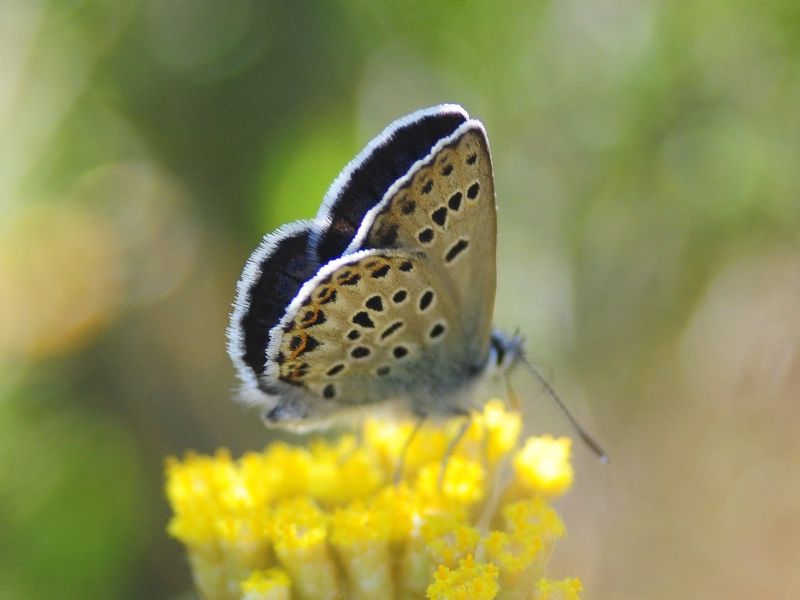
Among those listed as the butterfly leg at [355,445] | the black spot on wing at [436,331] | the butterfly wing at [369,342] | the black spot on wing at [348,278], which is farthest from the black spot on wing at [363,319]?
the butterfly leg at [355,445]

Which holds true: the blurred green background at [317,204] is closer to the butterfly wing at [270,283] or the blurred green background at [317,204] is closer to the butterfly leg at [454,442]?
the butterfly leg at [454,442]

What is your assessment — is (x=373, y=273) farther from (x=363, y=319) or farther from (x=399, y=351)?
(x=399, y=351)

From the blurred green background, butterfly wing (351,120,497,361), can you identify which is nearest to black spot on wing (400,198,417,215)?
butterfly wing (351,120,497,361)

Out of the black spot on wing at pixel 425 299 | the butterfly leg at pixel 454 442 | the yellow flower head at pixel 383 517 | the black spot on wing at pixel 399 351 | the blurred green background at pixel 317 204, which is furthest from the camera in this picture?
the blurred green background at pixel 317 204

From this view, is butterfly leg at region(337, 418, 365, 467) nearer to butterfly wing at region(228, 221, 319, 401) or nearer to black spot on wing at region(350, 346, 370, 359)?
black spot on wing at region(350, 346, 370, 359)

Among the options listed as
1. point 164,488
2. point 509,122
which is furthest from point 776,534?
point 164,488

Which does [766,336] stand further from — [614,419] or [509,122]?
[509,122]

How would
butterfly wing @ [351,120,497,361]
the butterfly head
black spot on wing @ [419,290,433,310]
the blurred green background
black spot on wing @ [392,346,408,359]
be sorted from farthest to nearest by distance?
the blurred green background
the butterfly head
black spot on wing @ [392,346,408,359]
black spot on wing @ [419,290,433,310]
butterfly wing @ [351,120,497,361]
